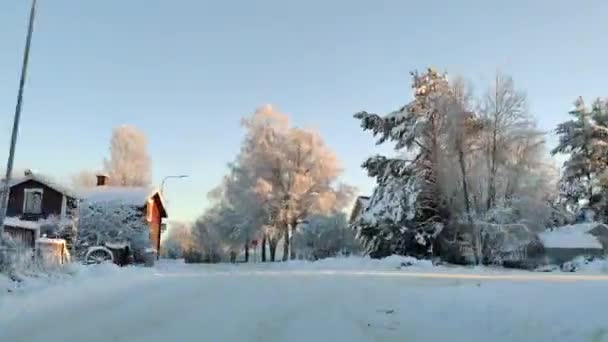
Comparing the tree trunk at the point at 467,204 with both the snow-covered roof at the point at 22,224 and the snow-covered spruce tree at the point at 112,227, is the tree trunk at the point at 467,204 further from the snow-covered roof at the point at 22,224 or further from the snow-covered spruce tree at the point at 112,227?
the snow-covered roof at the point at 22,224

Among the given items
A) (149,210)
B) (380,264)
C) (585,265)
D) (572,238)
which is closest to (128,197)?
(149,210)

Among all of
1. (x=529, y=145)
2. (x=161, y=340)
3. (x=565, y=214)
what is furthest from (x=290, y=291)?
(x=565, y=214)

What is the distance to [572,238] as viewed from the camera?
4650 centimetres

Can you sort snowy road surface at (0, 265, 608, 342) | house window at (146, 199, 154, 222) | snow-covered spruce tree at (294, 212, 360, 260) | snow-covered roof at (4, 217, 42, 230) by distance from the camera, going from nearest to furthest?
snowy road surface at (0, 265, 608, 342) → snow-covered roof at (4, 217, 42, 230) → house window at (146, 199, 154, 222) → snow-covered spruce tree at (294, 212, 360, 260)

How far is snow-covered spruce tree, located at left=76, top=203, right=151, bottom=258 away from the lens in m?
41.6

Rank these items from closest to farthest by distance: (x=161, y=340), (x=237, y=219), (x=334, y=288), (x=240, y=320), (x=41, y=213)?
1. (x=161, y=340)
2. (x=240, y=320)
3. (x=334, y=288)
4. (x=41, y=213)
5. (x=237, y=219)

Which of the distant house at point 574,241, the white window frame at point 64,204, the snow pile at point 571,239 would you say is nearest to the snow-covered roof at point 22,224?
the white window frame at point 64,204

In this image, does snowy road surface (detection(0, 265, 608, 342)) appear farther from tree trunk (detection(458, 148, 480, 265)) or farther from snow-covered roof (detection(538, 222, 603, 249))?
snow-covered roof (detection(538, 222, 603, 249))

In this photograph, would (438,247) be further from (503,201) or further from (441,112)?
(441,112)

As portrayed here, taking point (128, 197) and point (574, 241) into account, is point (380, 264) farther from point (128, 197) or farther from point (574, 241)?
point (574, 241)

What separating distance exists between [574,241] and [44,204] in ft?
126

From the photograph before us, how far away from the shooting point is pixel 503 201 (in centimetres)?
3941

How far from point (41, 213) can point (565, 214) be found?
3582cm

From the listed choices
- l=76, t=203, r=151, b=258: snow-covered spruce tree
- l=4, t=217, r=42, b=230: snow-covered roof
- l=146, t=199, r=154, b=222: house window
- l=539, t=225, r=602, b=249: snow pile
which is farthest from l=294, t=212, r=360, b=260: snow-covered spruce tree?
l=4, t=217, r=42, b=230: snow-covered roof
